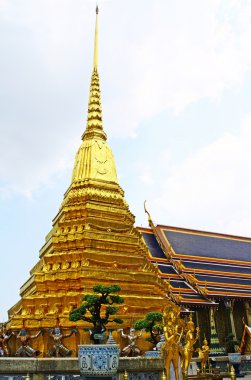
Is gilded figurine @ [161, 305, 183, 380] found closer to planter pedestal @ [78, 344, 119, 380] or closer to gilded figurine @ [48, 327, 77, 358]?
planter pedestal @ [78, 344, 119, 380]

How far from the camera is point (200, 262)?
23594 millimetres

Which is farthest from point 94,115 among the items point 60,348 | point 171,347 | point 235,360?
point 171,347

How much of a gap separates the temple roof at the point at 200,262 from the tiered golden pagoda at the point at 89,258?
1.74m

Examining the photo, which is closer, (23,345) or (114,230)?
(23,345)

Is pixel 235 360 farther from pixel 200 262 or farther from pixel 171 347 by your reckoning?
pixel 200 262

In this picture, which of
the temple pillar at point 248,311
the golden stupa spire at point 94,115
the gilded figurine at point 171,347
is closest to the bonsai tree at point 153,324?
the gilded figurine at point 171,347

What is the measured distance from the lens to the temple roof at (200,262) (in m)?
20.2

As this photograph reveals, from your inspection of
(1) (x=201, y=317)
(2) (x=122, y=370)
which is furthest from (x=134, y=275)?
(2) (x=122, y=370)

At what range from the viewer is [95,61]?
991 inches

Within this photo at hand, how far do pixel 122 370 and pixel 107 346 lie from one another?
653 millimetres

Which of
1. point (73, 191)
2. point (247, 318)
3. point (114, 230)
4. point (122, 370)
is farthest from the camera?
point (247, 318)

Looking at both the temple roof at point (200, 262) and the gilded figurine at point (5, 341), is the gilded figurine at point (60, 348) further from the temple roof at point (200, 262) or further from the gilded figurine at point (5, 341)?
the temple roof at point (200, 262)

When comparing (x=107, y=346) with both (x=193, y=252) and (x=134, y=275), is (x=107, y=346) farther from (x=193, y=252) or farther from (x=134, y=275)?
(x=193, y=252)

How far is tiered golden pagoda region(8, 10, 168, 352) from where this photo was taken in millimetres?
15305
